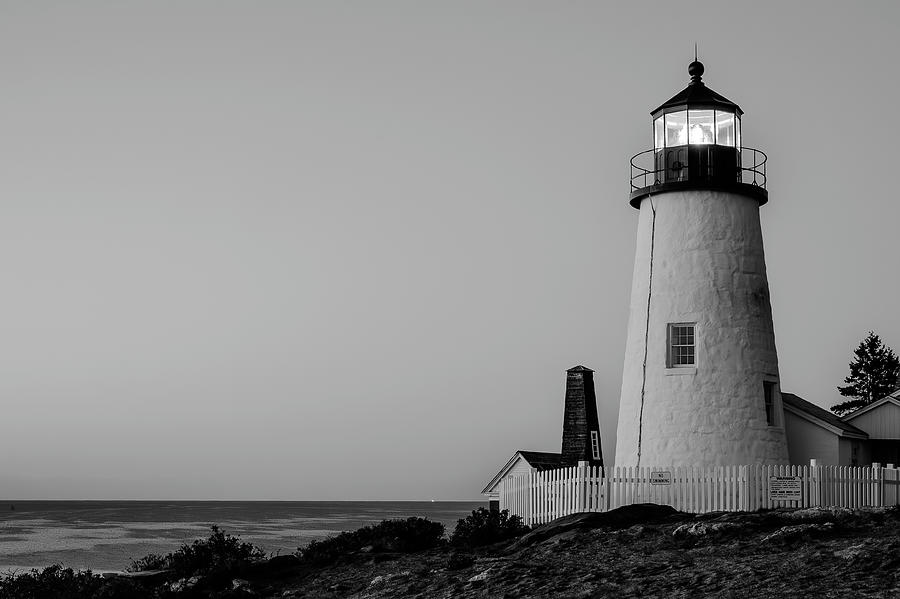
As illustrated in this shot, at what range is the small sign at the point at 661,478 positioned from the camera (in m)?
23.8

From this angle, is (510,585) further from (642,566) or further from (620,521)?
(620,521)

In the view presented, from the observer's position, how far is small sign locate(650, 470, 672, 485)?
78.0ft

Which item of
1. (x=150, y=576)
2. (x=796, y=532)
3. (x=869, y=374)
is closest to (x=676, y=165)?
(x=796, y=532)

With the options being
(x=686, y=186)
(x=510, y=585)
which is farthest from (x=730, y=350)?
(x=510, y=585)

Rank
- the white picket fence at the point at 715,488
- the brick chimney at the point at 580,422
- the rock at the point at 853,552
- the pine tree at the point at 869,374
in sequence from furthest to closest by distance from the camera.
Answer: the pine tree at the point at 869,374, the brick chimney at the point at 580,422, the white picket fence at the point at 715,488, the rock at the point at 853,552

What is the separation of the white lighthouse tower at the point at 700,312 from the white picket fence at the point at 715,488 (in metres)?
1.12

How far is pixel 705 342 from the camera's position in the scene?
25062 millimetres

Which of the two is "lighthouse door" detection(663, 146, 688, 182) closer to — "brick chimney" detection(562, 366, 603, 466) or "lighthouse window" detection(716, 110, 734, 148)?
"lighthouse window" detection(716, 110, 734, 148)

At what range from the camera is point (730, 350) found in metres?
25.0

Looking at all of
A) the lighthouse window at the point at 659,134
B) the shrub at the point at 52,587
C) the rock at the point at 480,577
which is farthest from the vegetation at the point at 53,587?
the lighthouse window at the point at 659,134

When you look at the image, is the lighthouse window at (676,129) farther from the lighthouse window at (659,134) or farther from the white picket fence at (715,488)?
the white picket fence at (715,488)

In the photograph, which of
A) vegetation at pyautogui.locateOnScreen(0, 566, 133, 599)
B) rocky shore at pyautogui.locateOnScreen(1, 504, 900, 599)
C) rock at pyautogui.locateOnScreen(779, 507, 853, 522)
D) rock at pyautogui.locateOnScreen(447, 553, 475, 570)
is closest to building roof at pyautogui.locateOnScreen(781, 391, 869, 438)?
rocky shore at pyautogui.locateOnScreen(1, 504, 900, 599)

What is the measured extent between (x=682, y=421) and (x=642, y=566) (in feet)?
34.3

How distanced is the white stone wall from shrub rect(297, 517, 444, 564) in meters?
6.29
